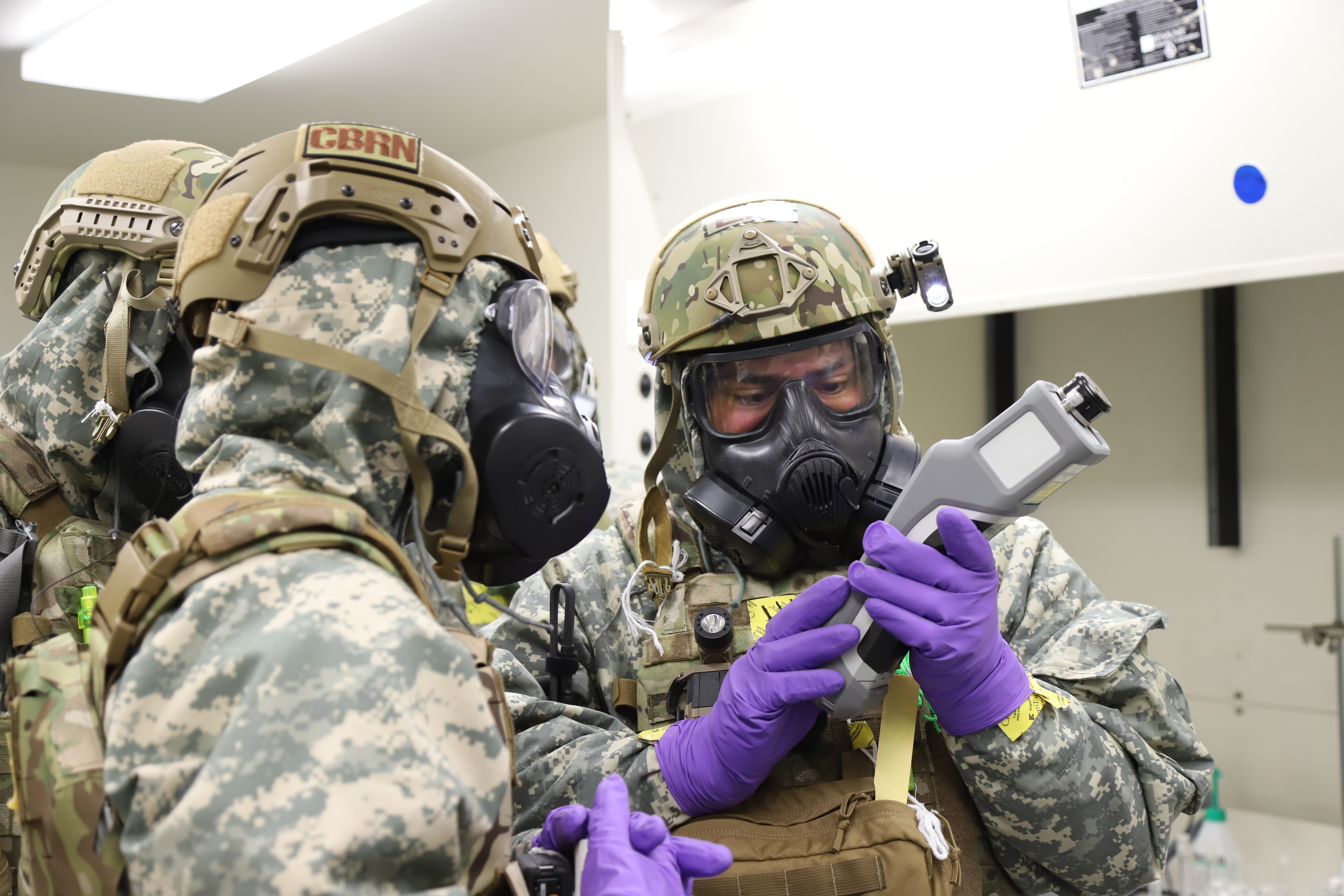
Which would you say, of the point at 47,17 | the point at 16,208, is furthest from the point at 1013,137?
the point at 16,208

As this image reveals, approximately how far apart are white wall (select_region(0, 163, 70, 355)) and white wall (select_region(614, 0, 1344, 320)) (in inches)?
89.7

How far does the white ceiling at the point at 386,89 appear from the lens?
301 cm

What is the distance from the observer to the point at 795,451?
1538 mm

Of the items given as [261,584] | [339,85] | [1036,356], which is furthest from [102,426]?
[1036,356]

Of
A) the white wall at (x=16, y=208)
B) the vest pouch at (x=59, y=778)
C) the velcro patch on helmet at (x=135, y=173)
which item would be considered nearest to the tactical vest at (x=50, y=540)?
the velcro patch on helmet at (x=135, y=173)

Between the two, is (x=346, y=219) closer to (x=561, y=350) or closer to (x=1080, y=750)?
(x=561, y=350)

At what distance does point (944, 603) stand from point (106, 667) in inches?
36.5

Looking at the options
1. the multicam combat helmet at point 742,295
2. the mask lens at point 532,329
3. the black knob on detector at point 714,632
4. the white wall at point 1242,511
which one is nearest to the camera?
the mask lens at point 532,329

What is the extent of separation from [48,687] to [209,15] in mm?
2544

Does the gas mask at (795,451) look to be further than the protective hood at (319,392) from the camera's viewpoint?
Yes

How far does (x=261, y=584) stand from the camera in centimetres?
80

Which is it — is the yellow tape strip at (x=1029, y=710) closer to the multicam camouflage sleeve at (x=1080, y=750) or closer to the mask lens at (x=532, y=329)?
the multicam camouflage sleeve at (x=1080, y=750)

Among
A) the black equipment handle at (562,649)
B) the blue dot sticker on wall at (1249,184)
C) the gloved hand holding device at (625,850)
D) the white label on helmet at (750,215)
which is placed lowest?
the gloved hand holding device at (625,850)

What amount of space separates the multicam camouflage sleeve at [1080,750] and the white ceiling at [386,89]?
91.2 inches
